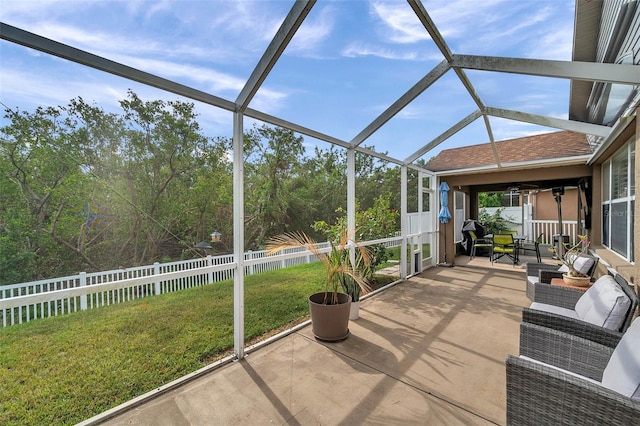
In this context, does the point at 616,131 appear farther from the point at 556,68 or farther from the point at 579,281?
the point at 579,281

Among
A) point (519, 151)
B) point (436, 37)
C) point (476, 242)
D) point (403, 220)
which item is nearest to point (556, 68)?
point (436, 37)

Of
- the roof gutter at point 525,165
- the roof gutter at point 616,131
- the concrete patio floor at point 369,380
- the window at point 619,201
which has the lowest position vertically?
the concrete patio floor at point 369,380

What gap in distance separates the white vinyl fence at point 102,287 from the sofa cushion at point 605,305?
3.28m

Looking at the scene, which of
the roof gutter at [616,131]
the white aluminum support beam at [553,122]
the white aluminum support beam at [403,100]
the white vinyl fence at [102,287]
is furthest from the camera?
the white aluminum support beam at [553,122]

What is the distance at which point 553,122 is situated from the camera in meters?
4.53

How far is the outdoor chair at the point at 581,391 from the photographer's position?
143 centimetres

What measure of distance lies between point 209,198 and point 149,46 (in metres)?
1.59

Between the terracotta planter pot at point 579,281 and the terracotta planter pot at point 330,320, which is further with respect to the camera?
the terracotta planter pot at point 579,281

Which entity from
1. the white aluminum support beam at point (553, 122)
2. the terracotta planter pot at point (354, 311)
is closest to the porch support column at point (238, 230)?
the terracotta planter pot at point (354, 311)

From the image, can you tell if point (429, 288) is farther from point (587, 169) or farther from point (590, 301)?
point (587, 169)

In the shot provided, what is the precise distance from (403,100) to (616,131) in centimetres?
256

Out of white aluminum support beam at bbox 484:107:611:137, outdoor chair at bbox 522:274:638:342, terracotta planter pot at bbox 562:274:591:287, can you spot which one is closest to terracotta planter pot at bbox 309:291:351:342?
outdoor chair at bbox 522:274:638:342

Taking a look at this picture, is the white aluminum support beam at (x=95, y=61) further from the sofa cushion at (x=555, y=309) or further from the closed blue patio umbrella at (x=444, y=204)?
the closed blue patio umbrella at (x=444, y=204)

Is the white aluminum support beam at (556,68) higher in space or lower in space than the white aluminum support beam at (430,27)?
lower
